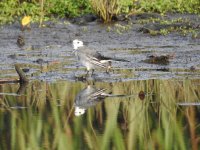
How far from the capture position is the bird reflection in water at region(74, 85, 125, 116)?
7.73 m

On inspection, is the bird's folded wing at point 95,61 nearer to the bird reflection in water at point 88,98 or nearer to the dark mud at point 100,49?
the dark mud at point 100,49

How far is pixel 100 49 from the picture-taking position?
39.5ft

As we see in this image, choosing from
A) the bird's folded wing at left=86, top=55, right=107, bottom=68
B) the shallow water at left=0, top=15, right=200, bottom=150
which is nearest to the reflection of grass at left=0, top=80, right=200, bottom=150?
the shallow water at left=0, top=15, right=200, bottom=150

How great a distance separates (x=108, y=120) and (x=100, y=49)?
5041mm

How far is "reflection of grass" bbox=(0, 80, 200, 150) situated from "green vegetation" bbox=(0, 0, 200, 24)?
5.43 meters

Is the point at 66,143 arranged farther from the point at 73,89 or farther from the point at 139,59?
the point at 139,59

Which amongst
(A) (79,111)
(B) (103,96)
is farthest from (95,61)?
(A) (79,111)

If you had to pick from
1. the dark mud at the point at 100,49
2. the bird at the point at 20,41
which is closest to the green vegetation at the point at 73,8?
the dark mud at the point at 100,49

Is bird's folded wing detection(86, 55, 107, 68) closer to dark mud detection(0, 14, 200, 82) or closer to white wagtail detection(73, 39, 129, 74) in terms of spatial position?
white wagtail detection(73, 39, 129, 74)

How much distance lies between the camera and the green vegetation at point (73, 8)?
14.3 m

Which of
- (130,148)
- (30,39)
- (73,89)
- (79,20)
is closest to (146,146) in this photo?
(130,148)

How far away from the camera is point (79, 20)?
14320 millimetres

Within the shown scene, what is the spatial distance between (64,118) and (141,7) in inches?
305

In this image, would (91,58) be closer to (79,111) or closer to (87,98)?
(87,98)
